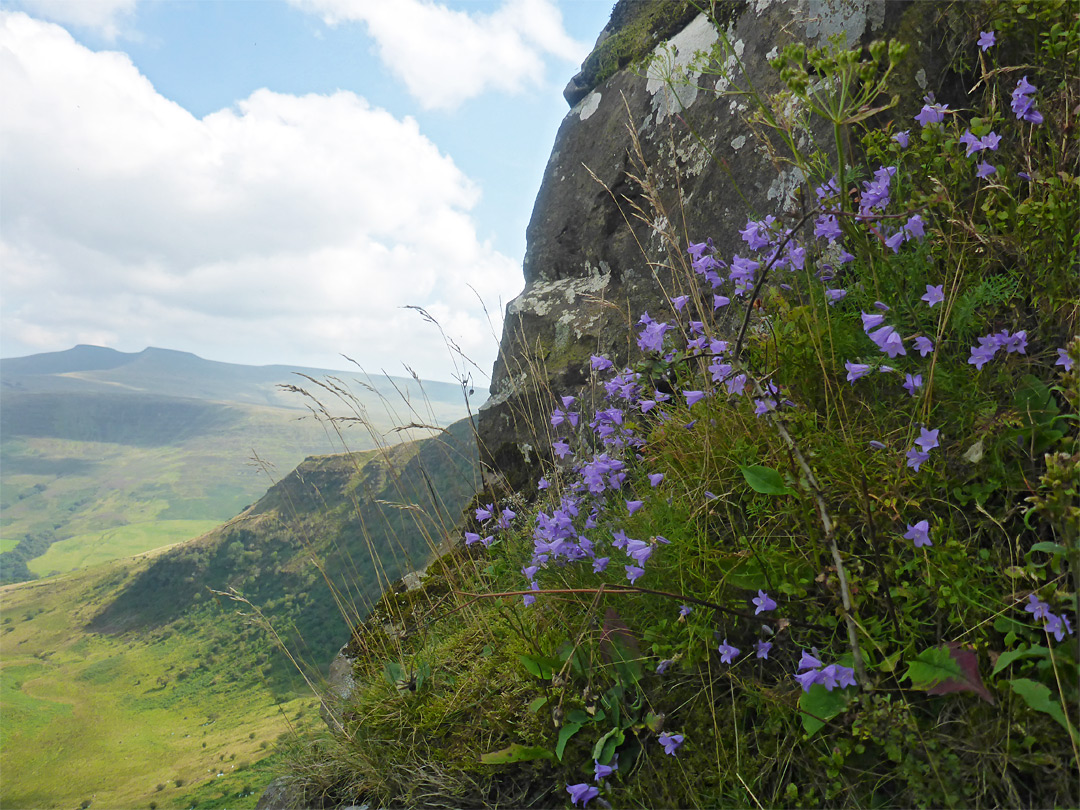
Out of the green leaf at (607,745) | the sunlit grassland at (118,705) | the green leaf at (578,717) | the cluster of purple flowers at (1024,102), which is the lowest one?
the sunlit grassland at (118,705)

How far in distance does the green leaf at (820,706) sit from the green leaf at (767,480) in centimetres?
62

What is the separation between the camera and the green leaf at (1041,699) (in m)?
1.44

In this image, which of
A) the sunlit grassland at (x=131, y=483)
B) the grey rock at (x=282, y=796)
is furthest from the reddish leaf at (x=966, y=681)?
the sunlit grassland at (x=131, y=483)

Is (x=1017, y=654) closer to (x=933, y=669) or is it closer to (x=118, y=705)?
(x=933, y=669)

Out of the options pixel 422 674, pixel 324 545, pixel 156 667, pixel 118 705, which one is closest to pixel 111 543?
pixel 118 705

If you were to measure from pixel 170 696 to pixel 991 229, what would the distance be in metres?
53.2

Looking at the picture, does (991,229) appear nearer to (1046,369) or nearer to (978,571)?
(1046,369)

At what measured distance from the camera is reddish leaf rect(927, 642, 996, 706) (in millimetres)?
1584

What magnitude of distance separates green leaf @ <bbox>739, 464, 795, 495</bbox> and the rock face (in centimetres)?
129

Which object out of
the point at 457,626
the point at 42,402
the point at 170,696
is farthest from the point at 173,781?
the point at 42,402

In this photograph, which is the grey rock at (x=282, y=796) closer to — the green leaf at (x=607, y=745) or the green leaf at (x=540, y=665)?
the green leaf at (x=540, y=665)

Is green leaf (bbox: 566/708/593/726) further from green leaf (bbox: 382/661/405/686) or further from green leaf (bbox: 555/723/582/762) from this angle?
green leaf (bbox: 382/661/405/686)

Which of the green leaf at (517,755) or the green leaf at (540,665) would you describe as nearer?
the green leaf at (517,755)

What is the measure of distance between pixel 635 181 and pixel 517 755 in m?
4.14
